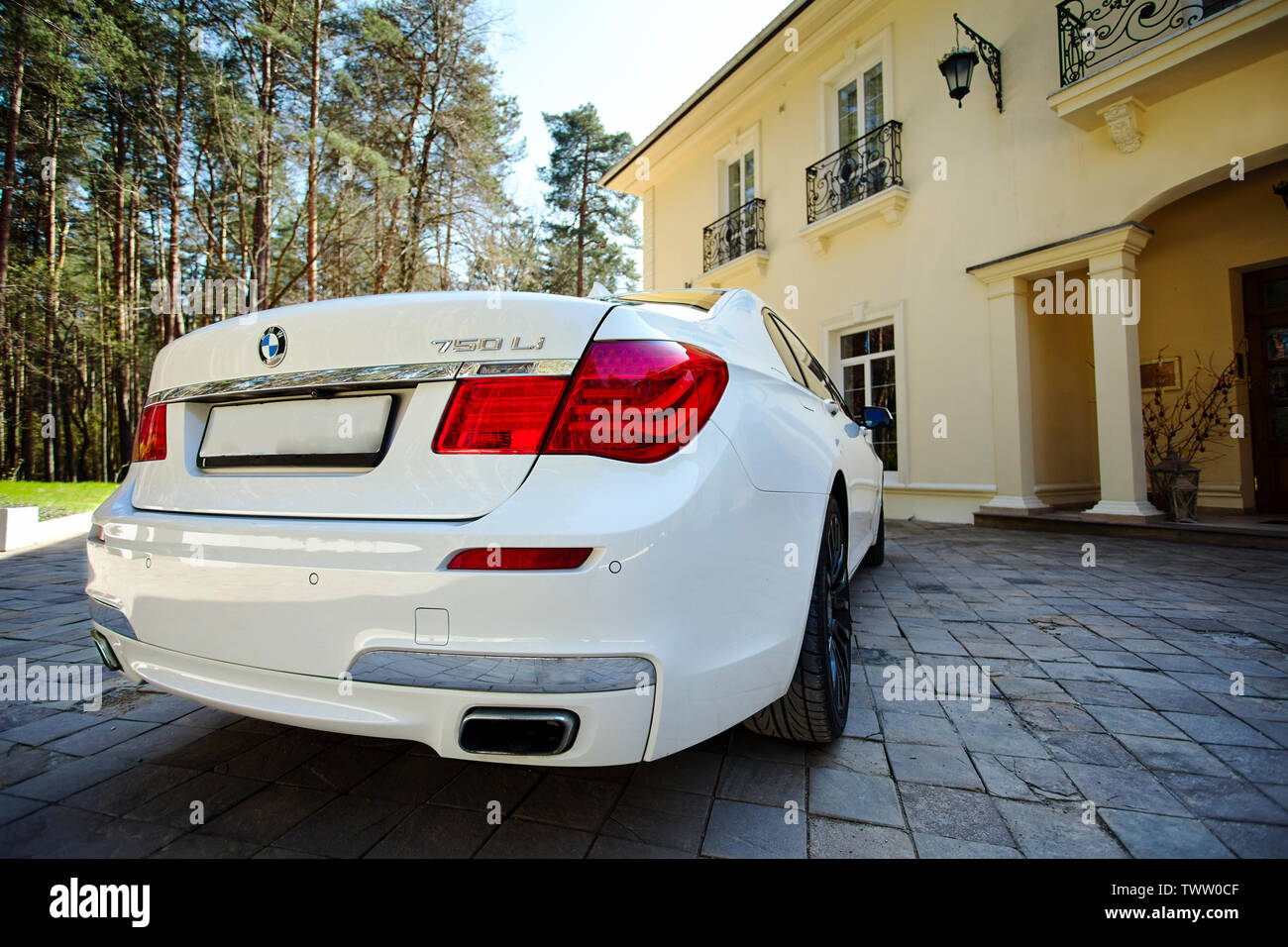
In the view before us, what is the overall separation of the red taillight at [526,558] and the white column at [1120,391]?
7.05 meters

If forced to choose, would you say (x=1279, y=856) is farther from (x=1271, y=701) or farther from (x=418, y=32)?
(x=418, y=32)

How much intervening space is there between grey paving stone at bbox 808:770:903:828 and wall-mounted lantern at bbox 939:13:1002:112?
319 inches

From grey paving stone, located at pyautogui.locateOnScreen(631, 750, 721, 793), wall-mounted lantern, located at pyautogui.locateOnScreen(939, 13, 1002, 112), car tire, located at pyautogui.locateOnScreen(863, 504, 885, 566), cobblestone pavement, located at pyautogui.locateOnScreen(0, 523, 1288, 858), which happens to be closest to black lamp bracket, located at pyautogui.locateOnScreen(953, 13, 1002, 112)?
wall-mounted lantern, located at pyautogui.locateOnScreen(939, 13, 1002, 112)

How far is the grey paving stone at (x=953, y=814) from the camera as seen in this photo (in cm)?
141

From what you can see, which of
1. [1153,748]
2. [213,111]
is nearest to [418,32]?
[213,111]

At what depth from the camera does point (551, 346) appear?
121 cm

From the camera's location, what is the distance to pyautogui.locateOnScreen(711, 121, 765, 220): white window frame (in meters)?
10.8

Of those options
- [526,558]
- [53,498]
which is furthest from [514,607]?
[53,498]

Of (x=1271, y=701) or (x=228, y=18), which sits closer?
(x=1271, y=701)

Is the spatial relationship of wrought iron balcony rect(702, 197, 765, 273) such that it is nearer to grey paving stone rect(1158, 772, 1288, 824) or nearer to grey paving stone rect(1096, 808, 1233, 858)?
grey paving stone rect(1158, 772, 1288, 824)

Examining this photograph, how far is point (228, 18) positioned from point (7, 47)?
14.1 ft

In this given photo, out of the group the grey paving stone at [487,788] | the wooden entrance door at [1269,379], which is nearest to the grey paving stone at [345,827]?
the grey paving stone at [487,788]

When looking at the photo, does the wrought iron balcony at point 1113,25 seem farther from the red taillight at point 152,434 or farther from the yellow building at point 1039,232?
the red taillight at point 152,434

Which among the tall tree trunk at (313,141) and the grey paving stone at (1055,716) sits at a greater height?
the tall tree trunk at (313,141)
